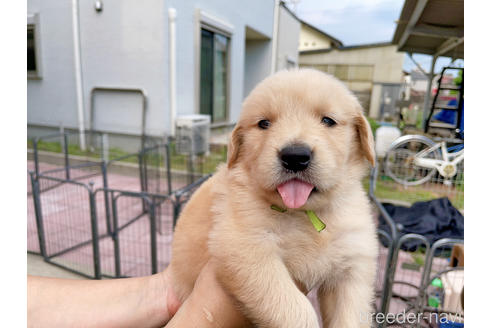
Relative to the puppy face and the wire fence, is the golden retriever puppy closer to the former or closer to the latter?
the puppy face

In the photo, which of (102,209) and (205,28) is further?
(205,28)

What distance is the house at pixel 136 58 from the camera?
4.37 m

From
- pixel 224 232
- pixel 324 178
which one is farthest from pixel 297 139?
pixel 224 232

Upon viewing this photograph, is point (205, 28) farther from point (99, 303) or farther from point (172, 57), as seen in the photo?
point (99, 303)

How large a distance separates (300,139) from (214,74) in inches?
296

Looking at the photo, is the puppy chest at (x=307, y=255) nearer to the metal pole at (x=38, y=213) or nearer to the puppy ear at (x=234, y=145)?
the puppy ear at (x=234, y=145)

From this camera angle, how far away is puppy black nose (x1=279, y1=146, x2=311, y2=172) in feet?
2.98

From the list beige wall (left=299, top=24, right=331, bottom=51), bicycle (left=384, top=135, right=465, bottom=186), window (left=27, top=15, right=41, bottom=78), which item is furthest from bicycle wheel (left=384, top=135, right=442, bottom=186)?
beige wall (left=299, top=24, right=331, bottom=51)

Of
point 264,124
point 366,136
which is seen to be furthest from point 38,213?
point 366,136

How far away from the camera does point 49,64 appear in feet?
15.5

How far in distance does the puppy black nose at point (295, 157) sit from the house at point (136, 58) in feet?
9.43

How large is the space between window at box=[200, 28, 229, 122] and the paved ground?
204 inches

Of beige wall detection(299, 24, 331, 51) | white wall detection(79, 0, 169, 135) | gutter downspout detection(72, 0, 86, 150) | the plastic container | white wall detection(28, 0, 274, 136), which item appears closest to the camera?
gutter downspout detection(72, 0, 86, 150)

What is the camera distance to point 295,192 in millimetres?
957
